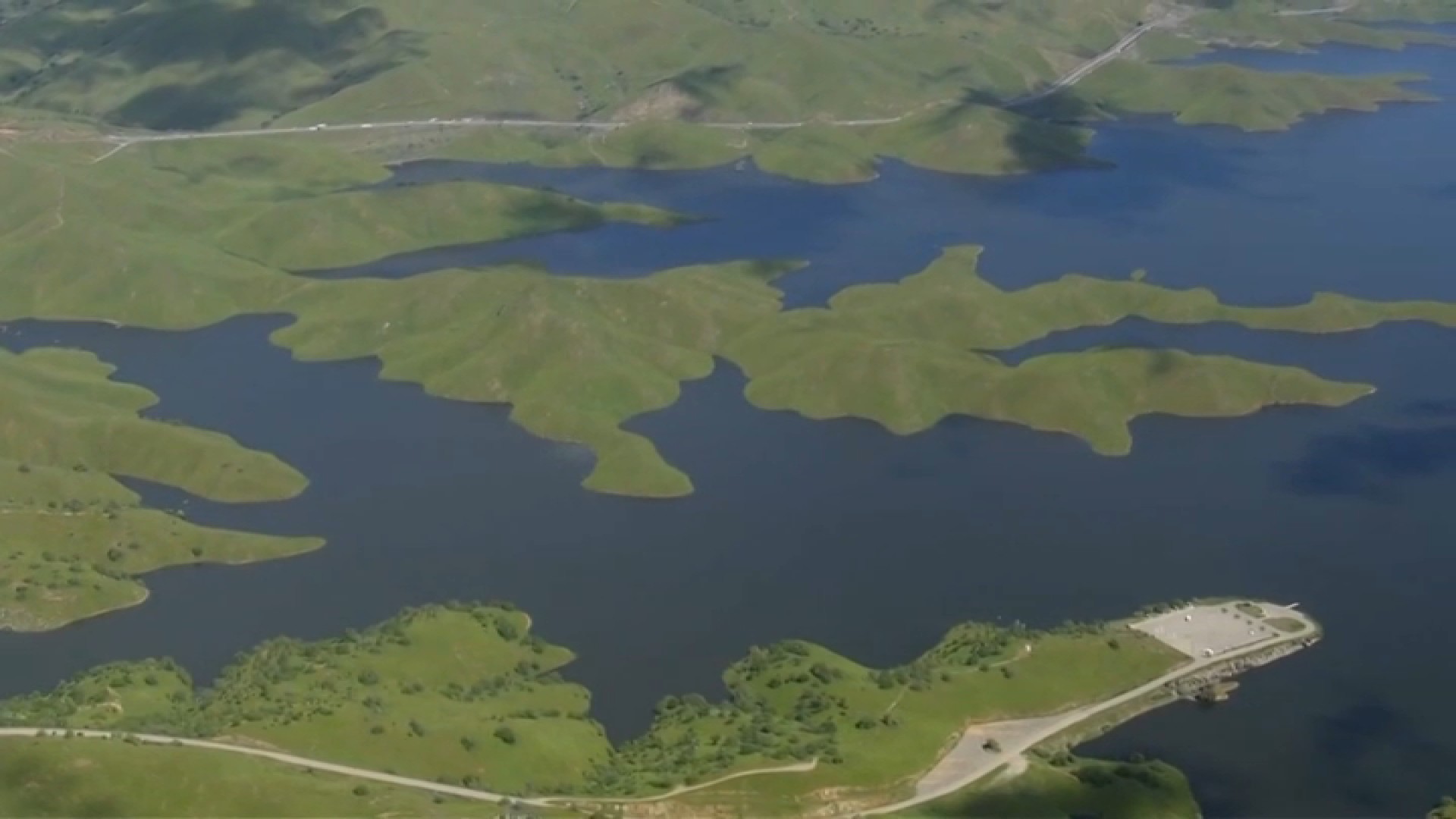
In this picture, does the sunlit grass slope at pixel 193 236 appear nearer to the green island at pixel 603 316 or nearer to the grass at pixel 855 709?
the green island at pixel 603 316

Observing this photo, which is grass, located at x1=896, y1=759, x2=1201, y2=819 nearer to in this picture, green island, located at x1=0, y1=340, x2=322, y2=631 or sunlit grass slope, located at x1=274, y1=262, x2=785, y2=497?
sunlit grass slope, located at x1=274, y1=262, x2=785, y2=497

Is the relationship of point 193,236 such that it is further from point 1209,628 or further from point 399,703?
point 1209,628

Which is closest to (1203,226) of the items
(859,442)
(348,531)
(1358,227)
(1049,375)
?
(1358,227)

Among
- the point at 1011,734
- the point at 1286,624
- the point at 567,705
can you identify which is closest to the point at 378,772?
the point at 567,705

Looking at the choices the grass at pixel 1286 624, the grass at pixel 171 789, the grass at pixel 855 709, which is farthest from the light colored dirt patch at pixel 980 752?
the grass at pixel 171 789

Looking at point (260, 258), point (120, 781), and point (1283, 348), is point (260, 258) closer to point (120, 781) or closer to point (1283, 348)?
point (1283, 348)

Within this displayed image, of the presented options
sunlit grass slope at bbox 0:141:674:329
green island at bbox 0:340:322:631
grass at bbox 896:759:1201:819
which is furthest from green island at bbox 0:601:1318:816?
sunlit grass slope at bbox 0:141:674:329
